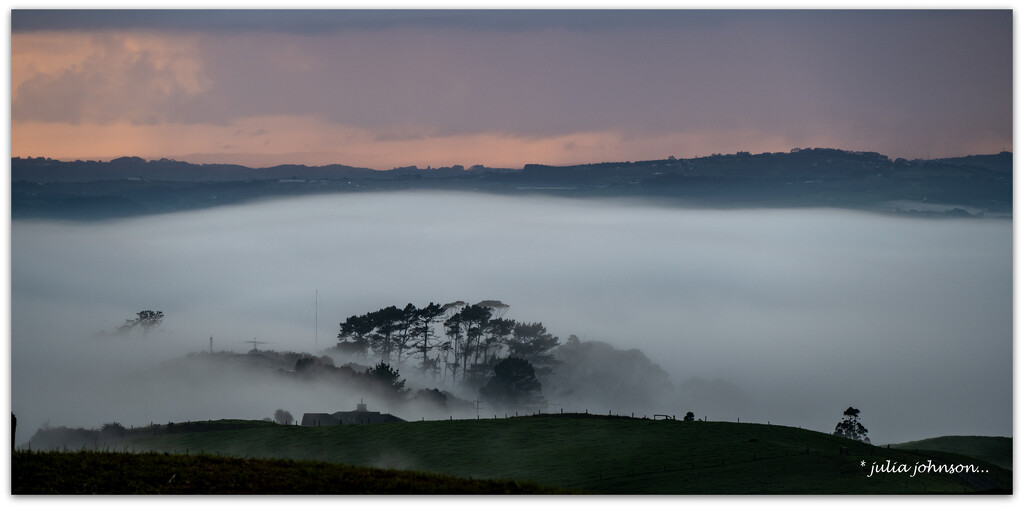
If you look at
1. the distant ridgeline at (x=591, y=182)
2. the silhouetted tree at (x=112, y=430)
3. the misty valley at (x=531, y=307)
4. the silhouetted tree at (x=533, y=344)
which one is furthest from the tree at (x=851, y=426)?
the silhouetted tree at (x=112, y=430)

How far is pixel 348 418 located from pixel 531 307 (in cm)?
413

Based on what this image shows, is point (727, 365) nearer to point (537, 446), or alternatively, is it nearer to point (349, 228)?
point (537, 446)

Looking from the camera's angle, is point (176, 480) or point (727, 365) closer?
point (176, 480)

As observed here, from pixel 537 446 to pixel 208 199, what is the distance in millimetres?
6515

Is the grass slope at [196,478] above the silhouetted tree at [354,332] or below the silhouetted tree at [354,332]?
below

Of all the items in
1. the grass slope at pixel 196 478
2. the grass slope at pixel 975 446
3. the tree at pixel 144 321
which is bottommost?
the grass slope at pixel 975 446

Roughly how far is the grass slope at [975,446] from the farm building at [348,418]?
851cm

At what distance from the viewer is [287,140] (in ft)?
55.0

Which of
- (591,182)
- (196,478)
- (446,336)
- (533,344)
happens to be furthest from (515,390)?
(196,478)

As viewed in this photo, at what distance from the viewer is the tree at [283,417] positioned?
18.4 metres

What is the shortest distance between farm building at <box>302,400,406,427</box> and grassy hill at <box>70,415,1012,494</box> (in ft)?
2.28

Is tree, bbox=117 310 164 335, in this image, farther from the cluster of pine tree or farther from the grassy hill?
the cluster of pine tree

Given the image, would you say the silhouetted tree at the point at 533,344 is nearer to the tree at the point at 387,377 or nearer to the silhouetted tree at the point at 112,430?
the tree at the point at 387,377

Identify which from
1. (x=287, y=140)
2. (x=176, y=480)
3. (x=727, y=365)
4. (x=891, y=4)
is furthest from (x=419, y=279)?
(x=891, y=4)
